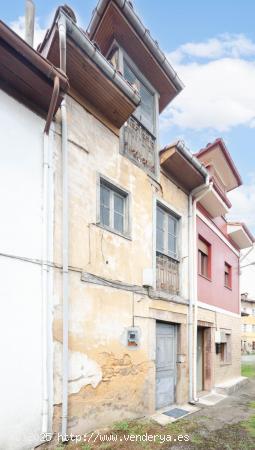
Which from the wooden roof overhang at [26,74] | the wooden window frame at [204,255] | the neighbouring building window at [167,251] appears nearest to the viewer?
the wooden roof overhang at [26,74]

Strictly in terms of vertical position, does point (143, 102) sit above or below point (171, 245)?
above

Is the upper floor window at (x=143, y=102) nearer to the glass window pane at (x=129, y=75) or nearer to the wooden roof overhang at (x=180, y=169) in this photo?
the glass window pane at (x=129, y=75)

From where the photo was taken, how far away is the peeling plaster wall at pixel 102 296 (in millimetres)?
5452

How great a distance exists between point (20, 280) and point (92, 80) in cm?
355

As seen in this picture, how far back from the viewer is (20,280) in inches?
185

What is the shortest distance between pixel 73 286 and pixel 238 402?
6.74 meters

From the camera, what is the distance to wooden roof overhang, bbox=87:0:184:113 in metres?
7.14

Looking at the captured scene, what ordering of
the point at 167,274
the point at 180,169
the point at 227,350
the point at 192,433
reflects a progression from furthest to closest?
1. the point at 227,350
2. the point at 180,169
3. the point at 167,274
4. the point at 192,433

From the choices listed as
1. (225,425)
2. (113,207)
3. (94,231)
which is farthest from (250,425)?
(113,207)

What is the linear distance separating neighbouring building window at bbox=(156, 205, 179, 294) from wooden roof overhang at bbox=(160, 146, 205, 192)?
98cm

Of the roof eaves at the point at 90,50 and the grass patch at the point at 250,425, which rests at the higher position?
the roof eaves at the point at 90,50

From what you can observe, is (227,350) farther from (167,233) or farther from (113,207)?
(113,207)

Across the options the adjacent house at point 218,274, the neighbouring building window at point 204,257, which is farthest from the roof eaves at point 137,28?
the neighbouring building window at point 204,257

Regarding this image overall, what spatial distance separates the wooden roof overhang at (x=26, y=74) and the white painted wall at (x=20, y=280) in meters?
0.18
